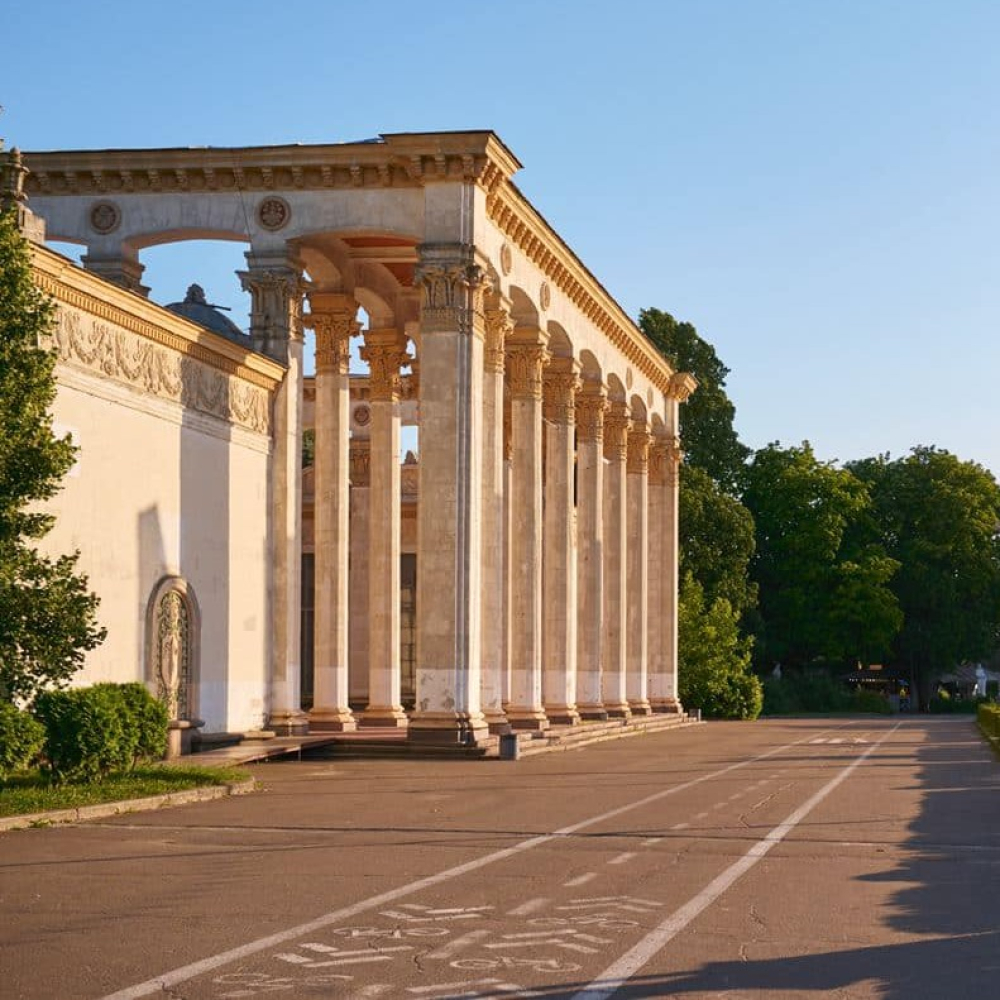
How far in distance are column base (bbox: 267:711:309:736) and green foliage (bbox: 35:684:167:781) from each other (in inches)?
440

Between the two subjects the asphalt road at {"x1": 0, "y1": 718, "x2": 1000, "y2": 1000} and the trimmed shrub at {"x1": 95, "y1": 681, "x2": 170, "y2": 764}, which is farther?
the trimmed shrub at {"x1": 95, "y1": 681, "x2": 170, "y2": 764}

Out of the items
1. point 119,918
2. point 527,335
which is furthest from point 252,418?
point 119,918

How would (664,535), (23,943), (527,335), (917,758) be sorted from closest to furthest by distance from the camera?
(23,943), (917,758), (527,335), (664,535)

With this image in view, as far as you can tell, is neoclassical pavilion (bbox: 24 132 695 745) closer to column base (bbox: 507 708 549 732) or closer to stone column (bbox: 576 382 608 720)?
column base (bbox: 507 708 549 732)

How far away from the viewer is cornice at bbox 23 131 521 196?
35219 millimetres

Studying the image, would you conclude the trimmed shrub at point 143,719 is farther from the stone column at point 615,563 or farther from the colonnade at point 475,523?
the stone column at point 615,563

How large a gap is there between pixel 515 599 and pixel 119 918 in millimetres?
31388

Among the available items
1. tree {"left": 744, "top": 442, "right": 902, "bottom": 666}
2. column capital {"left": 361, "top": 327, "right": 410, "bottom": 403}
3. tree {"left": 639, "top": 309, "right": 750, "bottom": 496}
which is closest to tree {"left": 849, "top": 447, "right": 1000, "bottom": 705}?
tree {"left": 744, "top": 442, "right": 902, "bottom": 666}

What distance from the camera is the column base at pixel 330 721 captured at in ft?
123

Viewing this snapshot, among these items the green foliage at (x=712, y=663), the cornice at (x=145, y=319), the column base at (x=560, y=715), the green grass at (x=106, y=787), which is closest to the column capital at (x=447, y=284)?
the cornice at (x=145, y=319)

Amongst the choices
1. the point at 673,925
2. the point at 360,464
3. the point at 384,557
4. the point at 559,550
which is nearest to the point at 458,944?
the point at 673,925

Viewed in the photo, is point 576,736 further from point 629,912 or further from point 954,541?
point 954,541

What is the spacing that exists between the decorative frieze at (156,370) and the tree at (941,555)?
64.5 meters

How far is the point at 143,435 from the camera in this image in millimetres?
30141
